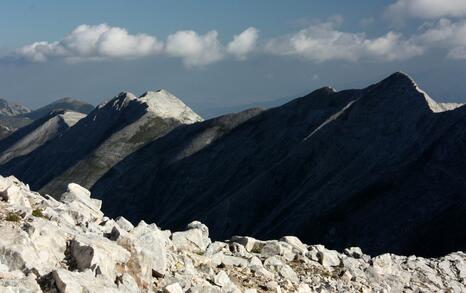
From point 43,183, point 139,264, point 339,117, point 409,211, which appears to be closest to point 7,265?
point 139,264

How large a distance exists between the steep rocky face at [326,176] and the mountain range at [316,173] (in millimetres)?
272

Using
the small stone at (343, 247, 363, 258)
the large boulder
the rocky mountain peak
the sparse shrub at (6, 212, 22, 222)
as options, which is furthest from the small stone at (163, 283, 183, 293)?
the rocky mountain peak

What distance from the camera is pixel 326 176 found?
10375 centimetres

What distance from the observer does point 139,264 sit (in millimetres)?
17312

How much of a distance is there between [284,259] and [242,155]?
115 meters

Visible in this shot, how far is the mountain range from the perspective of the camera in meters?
75.9

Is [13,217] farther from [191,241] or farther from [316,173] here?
[316,173]

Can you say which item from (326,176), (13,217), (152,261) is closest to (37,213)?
(13,217)

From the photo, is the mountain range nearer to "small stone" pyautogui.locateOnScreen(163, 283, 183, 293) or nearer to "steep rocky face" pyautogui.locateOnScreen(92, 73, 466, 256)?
"steep rocky face" pyautogui.locateOnScreen(92, 73, 466, 256)

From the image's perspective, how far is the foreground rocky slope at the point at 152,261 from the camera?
15.3 metres

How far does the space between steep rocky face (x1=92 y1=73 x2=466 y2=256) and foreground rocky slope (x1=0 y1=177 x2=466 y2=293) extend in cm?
4118

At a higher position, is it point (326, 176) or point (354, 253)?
point (354, 253)

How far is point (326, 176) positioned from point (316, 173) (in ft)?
13.1

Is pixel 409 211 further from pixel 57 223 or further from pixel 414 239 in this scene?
pixel 57 223
